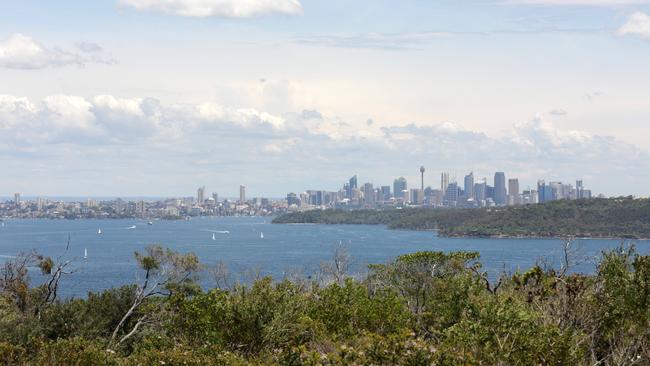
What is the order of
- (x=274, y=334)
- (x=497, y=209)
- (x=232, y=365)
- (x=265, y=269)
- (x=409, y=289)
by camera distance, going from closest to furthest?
(x=232, y=365)
(x=274, y=334)
(x=409, y=289)
(x=265, y=269)
(x=497, y=209)

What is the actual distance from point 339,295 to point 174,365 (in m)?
10.0

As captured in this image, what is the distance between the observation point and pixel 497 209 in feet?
605

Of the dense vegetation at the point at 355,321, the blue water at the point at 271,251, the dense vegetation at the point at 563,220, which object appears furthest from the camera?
the dense vegetation at the point at 563,220

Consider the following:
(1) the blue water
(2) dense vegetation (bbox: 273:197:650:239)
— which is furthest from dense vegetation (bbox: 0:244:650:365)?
(2) dense vegetation (bbox: 273:197:650:239)

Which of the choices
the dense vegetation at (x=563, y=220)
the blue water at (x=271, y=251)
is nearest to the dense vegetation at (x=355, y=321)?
the blue water at (x=271, y=251)

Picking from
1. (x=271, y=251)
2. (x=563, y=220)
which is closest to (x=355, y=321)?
(x=271, y=251)

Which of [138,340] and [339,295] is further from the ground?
[339,295]

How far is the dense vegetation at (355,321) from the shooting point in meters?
14.0

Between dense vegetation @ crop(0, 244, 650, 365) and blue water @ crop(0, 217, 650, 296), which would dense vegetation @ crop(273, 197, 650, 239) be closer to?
blue water @ crop(0, 217, 650, 296)

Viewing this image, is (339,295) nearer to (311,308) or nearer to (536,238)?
(311,308)

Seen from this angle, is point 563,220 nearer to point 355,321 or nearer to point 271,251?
point 271,251

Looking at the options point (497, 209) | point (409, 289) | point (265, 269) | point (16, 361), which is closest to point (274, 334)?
point (16, 361)

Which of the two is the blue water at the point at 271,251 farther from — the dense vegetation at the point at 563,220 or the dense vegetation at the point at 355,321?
the dense vegetation at the point at 355,321

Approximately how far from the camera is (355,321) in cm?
2262
